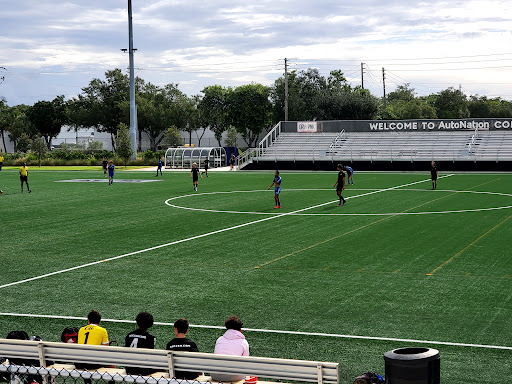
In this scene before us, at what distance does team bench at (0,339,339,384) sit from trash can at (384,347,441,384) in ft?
3.09

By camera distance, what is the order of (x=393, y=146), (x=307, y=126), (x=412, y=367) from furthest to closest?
(x=307, y=126), (x=393, y=146), (x=412, y=367)

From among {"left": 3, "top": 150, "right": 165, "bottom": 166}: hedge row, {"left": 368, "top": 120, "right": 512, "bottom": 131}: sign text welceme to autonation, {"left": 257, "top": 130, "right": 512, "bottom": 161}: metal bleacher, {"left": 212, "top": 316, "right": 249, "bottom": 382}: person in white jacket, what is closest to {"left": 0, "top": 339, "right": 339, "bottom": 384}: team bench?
{"left": 212, "top": 316, "right": 249, "bottom": 382}: person in white jacket

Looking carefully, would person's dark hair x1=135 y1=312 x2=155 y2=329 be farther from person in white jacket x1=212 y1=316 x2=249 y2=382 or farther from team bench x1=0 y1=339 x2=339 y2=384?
team bench x1=0 y1=339 x2=339 y2=384

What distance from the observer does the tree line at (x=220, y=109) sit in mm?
108312

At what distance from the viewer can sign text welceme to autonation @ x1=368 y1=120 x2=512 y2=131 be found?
74938 mm

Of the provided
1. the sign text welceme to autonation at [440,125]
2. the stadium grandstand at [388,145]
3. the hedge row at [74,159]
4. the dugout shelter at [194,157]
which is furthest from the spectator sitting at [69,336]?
the hedge row at [74,159]

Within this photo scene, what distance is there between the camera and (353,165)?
70188 mm

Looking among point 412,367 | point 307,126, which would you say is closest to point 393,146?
point 307,126

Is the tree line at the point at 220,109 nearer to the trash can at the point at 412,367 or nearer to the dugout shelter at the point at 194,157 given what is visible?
the dugout shelter at the point at 194,157

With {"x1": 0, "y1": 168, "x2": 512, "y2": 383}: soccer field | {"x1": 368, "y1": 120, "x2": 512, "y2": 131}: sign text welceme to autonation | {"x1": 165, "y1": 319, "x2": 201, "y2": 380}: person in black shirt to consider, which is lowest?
{"x1": 0, "y1": 168, "x2": 512, "y2": 383}: soccer field

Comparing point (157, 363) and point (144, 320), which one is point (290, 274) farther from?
point (157, 363)

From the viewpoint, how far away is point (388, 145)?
2975 inches

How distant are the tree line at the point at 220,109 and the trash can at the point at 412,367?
95636 mm

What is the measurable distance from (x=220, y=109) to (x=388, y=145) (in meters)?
42.1
